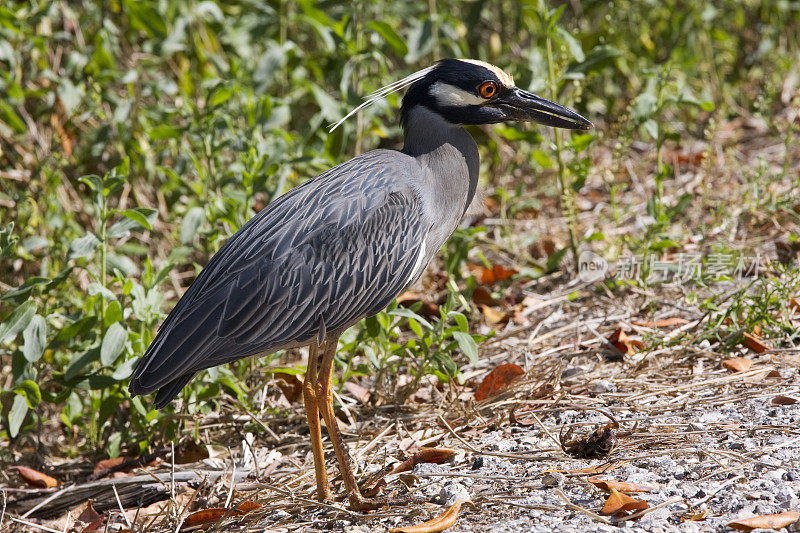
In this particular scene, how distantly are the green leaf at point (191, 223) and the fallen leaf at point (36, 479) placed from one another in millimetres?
1323

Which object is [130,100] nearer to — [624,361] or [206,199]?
[206,199]

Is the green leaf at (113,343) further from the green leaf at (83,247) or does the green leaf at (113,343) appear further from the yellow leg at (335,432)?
the yellow leg at (335,432)

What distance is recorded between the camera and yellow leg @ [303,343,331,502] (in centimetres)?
352

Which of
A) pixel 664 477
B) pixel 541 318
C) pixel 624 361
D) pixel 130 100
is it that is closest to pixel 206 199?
pixel 130 100

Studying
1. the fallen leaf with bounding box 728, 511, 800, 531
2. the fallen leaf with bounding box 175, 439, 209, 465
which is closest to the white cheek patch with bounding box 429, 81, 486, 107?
the fallen leaf with bounding box 175, 439, 209, 465

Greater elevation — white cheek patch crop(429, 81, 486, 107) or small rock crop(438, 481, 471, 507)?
white cheek patch crop(429, 81, 486, 107)

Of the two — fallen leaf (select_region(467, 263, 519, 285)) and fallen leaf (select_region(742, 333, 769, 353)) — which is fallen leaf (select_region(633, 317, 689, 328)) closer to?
fallen leaf (select_region(742, 333, 769, 353))

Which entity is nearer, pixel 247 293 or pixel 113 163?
pixel 247 293

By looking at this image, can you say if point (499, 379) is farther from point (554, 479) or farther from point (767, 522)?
point (767, 522)

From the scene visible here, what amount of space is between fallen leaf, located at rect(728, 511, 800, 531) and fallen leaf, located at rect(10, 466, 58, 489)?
307 centimetres

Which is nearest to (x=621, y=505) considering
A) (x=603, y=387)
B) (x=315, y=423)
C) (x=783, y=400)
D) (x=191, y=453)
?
(x=783, y=400)

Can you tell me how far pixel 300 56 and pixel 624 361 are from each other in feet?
10.7

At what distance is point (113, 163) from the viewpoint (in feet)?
19.4

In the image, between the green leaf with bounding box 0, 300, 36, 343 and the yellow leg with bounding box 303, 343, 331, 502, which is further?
the green leaf with bounding box 0, 300, 36, 343
